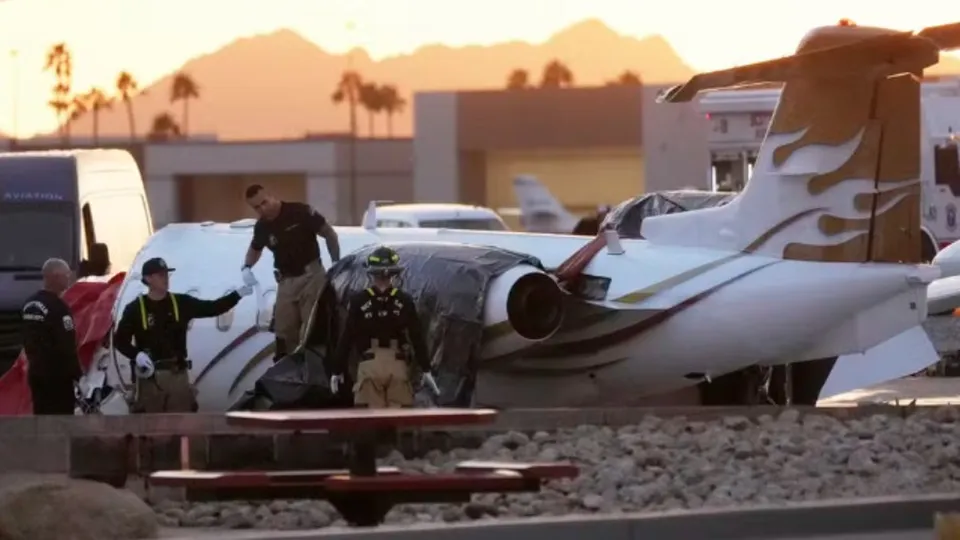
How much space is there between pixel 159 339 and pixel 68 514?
621 centimetres

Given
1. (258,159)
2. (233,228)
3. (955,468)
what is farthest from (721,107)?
(258,159)

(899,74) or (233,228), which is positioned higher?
(899,74)

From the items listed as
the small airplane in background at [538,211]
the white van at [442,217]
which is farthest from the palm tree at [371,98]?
the white van at [442,217]

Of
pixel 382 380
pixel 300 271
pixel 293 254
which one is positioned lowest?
pixel 382 380

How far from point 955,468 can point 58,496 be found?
→ 6198 mm

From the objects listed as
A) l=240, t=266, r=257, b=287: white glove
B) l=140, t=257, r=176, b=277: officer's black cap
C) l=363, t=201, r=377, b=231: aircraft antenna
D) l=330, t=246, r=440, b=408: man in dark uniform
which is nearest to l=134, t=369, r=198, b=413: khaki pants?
l=140, t=257, r=176, b=277: officer's black cap

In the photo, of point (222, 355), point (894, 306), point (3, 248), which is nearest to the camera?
point (894, 306)

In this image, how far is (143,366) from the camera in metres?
17.9

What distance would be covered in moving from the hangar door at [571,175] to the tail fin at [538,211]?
1943 centimetres

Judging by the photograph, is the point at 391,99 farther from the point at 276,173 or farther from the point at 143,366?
the point at 143,366

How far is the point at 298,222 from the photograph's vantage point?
61.3ft

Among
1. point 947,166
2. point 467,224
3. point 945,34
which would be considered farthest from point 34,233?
point 947,166

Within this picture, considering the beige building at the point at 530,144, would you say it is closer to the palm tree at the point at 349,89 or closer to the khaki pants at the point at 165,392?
the palm tree at the point at 349,89

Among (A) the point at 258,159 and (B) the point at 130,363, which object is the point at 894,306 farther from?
(A) the point at 258,159
